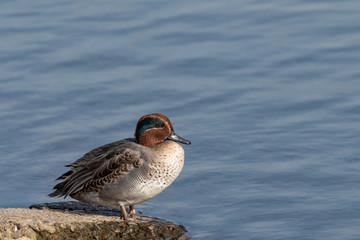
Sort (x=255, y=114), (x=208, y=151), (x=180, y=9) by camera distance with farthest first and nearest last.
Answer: (x=180, y=9)
(x=255, y=114)
(x=208, y=151)

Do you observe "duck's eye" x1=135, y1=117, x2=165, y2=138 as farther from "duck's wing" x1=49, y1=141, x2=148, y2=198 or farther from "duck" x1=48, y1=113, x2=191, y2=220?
"duck's wing" x1=49, y1=141, x2=148, y2=198

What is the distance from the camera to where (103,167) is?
7.44 meters

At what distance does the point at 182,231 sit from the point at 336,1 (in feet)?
24.3

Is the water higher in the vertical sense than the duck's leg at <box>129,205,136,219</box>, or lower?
higher

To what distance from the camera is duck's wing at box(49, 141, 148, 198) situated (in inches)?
289

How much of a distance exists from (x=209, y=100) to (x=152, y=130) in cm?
327

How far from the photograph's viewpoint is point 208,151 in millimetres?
9555

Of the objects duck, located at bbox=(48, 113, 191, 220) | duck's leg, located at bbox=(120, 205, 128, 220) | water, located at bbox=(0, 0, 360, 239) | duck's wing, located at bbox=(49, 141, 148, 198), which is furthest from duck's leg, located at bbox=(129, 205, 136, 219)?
water, located at bbox=(0, 0, 360, 239)

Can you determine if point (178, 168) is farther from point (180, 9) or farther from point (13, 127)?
point (180, 9)

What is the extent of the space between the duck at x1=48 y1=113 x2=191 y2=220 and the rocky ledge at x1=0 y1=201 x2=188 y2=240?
0.58 ft

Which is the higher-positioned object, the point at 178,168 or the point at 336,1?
the point at 336,1

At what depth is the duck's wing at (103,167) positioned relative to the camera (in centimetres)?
734

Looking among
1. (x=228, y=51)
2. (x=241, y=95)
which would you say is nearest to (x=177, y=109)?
(x=241, y=95)

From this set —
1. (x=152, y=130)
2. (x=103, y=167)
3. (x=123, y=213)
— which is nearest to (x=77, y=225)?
(x=123, y=213)
